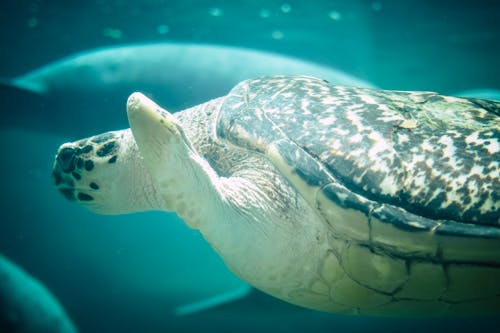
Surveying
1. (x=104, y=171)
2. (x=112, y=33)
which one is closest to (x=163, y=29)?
(x=112, y=33)

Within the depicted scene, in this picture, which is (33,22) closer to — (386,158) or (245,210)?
(245,210)

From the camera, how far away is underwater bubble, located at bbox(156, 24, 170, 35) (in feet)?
24.8

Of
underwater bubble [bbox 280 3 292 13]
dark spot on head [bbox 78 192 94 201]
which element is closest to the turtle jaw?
dark spot on head [bbox 78 192 94 201]

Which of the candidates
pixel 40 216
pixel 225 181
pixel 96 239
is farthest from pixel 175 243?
pixel 225 181

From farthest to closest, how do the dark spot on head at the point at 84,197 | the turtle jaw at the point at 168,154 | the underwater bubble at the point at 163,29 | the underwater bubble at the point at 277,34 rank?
the underwater bubble at the point at 277,34 < the underwater bubble at the point at 163,29 < the dark spot on head at the point at 84,197 < the turtle jaw at the point at 168,154

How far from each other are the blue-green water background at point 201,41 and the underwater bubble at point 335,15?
0.02 metres

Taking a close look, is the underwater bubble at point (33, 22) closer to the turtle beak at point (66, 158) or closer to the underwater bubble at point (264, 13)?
the underwater bubble at point (264, 13)

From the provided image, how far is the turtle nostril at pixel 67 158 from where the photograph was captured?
6.99ft

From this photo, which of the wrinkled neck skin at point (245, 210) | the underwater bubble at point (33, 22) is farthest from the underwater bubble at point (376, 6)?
the underwater bubble at point (33, 22)

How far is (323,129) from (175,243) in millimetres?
11474

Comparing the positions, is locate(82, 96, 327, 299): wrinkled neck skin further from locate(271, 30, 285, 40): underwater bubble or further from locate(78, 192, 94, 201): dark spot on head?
locate(271, 30, 285, 40): underwater bubble

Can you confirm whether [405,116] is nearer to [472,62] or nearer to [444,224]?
[444,224]

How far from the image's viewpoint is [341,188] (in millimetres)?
1527

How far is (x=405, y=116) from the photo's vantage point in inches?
69.2
